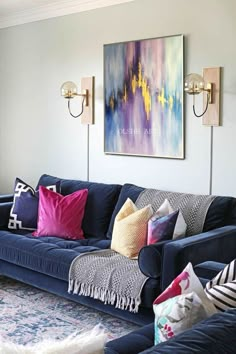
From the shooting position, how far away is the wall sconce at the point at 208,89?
12.4 ft

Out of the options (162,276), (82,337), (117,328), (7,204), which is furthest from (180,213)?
(82,337)

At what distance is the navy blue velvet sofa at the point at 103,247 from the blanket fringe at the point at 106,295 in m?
0.05

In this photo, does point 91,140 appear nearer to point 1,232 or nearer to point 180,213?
point 1,232

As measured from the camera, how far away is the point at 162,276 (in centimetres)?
310

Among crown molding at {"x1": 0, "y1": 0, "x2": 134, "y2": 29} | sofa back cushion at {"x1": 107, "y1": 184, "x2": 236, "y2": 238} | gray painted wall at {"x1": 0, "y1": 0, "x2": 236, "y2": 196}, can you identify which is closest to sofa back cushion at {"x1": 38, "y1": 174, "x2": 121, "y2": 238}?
gray painted wall at {"x1": 0, "y1": 0, "x2": 236, "y2": 196}

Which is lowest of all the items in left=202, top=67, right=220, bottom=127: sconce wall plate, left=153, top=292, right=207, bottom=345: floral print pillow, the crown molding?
left=153, top=292, right=207, bottom=345: floral print pillow

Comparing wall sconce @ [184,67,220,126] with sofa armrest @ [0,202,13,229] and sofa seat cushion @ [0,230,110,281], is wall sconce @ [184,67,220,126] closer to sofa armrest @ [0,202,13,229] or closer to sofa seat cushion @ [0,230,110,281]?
sofa seat cushion @ [0,230,110,281]

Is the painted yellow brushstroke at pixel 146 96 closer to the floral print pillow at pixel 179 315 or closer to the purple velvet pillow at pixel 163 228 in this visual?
the purple velvet pillow at pixel 163 228

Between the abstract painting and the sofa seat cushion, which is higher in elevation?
the abstract painting

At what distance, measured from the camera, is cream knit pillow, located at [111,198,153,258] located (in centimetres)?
361

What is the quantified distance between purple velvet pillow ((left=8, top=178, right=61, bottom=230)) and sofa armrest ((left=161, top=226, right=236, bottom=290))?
1652mm

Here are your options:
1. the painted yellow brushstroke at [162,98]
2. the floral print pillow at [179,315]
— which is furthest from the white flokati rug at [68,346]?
the painted yellow brushstroke at [162,98]

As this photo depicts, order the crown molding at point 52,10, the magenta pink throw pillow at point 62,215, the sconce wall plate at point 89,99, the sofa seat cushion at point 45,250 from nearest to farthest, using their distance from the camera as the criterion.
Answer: the sofa seat cushion at point 45,250, the magenta pink throw pillow at point 62,215, the crown molding at point 52,10, the sconce wall plate at point 89,99

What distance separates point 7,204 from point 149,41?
188 centimetres
